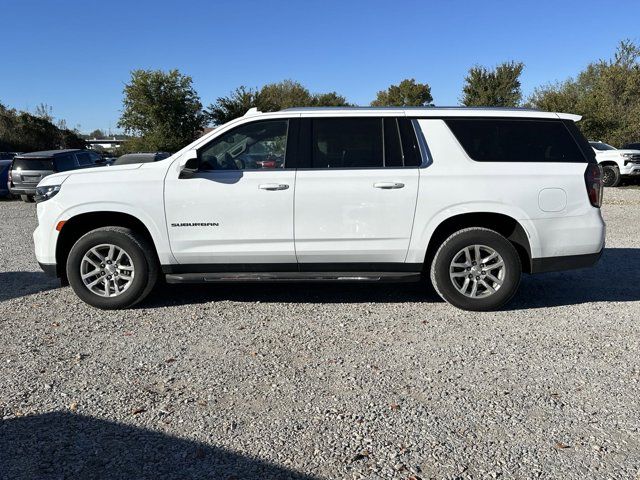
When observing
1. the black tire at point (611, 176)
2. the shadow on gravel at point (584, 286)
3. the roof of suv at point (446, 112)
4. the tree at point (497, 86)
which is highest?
the tree at point (497, 86)

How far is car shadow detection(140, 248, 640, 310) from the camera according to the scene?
18.7ft

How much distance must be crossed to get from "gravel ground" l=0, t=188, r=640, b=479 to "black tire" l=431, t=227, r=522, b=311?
151 millimetres

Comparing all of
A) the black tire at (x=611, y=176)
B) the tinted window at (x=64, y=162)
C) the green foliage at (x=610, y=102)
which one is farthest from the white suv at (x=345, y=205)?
the green foliage at (x=610, y=102)

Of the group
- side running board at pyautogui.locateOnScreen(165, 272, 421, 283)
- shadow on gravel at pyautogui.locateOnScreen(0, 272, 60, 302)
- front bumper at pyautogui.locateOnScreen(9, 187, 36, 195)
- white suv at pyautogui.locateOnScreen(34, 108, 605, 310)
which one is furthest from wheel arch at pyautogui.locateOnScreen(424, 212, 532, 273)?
front bumper at pyautogui.locateOnScreen(9, 187, 36, 195)

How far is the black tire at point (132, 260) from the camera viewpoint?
5.18 m

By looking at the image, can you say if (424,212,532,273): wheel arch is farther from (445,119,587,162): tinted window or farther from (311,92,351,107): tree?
(311,92,351,107): tree

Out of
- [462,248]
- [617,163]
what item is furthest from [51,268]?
[617,163]

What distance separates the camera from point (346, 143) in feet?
17.1

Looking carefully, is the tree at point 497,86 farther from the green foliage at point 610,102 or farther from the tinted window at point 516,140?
the tinted window at point 516,140

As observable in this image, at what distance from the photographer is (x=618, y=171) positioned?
65.8ft

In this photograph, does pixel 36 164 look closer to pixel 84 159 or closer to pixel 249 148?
pixel 84 159

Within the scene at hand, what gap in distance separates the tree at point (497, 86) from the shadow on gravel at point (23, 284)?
33570mm

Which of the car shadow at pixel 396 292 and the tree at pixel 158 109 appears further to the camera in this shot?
the tree at pixel 158 109

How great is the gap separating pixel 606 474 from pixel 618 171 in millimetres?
20313
